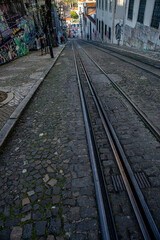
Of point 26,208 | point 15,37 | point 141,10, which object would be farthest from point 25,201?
point 141,10

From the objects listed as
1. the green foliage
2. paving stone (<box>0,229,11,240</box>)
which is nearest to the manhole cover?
paving stone (<box>0,229,11,240</box>)

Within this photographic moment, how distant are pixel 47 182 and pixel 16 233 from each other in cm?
87

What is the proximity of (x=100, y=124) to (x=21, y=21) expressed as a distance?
18821 millimetres

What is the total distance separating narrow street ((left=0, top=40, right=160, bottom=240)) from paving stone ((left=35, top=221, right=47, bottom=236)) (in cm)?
1

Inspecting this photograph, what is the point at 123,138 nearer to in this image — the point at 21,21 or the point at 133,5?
the point at 21,21

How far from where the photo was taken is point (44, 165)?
311 centimetres

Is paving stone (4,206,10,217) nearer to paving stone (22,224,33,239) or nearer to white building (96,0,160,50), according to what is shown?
paving stone (22,224,33,239)

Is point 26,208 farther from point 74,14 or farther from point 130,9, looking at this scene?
point 74,14

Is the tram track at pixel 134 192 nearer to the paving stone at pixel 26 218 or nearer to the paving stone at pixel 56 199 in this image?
the paving stone at pixel 56 199

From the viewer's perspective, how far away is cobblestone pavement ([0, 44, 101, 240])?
2.10 metres

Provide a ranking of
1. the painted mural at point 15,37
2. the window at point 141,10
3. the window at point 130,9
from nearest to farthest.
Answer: the painted mural at point 15,37 < the window at point 141,10 < the window at point 130,9

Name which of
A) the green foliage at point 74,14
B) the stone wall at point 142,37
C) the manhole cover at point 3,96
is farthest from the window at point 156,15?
the green foliage at point 74,14

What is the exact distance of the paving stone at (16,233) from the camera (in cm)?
201

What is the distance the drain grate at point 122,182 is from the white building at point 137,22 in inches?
566
